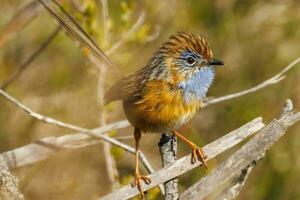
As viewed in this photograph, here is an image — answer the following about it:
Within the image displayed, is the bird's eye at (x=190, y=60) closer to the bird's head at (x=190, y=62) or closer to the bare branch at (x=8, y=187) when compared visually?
the bird's head at (x=190, y=62)

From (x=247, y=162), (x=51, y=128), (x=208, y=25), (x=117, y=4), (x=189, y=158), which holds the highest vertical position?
(x=117, y=4)

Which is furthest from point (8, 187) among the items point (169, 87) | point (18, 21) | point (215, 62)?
point (215, 62)

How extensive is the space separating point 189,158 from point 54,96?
2787 mm

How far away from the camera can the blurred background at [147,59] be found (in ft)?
20.7

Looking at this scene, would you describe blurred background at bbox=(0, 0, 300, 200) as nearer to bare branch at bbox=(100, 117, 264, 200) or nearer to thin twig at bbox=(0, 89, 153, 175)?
thin twig at bbox=(0, 89, 153, 175)

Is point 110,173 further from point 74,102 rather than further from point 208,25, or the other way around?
point 208,25

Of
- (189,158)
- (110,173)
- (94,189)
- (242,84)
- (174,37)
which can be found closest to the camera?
(189,158)

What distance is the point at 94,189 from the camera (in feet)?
21.1

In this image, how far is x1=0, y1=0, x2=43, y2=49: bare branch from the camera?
3346 mm

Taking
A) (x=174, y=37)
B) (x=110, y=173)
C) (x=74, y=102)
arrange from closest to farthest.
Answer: (x=174, y=37)
(x=110, y=173)
(x=74, y=102)

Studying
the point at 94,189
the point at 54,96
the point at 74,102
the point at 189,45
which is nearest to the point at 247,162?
the point at 189,45

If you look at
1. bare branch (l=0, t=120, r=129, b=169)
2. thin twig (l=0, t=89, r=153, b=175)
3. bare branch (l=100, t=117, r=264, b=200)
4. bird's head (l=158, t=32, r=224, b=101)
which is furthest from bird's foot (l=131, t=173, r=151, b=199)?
bird's head (l=158, t=32, r=224, b=101)

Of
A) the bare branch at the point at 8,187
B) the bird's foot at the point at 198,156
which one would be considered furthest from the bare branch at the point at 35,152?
the bare branch at the point at 8,187

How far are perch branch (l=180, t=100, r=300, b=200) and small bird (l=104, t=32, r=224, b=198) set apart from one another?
0.63 m
